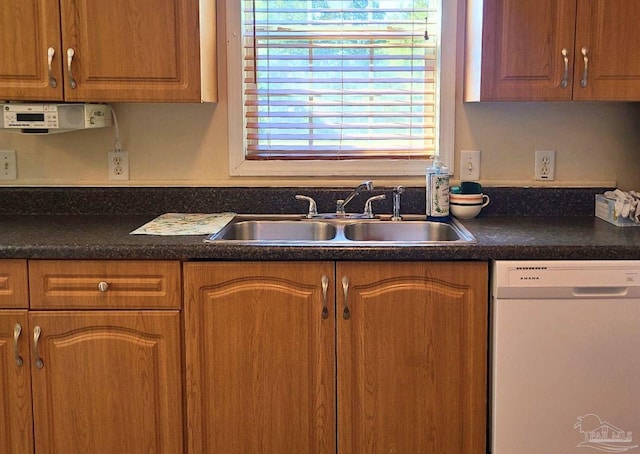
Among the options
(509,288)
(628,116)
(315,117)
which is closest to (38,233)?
(315,117)

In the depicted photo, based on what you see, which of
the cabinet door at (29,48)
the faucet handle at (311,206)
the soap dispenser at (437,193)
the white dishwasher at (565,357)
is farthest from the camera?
the faucet handle at (311,206)

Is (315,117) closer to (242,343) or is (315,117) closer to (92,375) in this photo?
(242,343)

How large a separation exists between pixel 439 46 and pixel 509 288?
992 millimetres

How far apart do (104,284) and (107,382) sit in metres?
0.29

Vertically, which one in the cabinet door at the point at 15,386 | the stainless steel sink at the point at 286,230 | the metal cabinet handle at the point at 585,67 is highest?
the metal cabinet handle at the point at 585,67

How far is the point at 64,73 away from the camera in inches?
88.7

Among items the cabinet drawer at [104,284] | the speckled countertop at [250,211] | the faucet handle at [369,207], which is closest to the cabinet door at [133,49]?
the speckled countertop at [250,211]

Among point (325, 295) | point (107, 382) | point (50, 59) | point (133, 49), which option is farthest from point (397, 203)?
point (50, 59)

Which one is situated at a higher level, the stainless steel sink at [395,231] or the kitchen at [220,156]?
the kitchen at [220,156]

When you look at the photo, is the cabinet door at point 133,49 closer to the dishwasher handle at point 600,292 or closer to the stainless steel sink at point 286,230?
the stainless steel sink at point 286,230

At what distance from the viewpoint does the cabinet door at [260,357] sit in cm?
204

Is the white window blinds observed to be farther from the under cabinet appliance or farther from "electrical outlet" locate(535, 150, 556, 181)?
the under cabinet appliance

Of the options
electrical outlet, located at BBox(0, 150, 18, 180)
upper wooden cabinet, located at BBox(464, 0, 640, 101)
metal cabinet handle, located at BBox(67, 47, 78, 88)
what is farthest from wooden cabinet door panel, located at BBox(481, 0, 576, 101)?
electrical outlet, located at BBox(0, 150, 18, 180)

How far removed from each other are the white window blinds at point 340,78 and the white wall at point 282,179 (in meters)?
0.11
